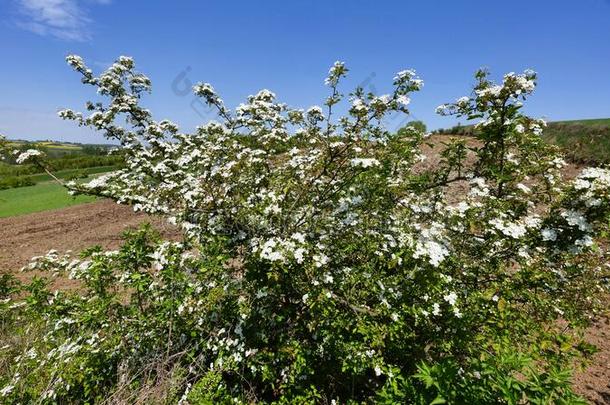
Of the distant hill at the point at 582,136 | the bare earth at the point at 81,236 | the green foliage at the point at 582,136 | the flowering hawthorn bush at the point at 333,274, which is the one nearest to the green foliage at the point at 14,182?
the bare earth at the point at 81,236

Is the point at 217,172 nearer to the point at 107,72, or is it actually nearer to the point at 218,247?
the point at 218,247

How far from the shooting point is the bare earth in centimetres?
739

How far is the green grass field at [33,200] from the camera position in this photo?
98.4 ft

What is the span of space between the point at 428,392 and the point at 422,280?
1329 mm

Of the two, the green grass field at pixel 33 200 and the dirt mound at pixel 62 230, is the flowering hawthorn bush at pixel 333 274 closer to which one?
the dirt mound at pixel 62 230

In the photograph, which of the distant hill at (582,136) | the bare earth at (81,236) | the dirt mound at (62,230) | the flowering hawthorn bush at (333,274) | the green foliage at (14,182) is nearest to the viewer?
the flowering hawthorn bush at (333,274)

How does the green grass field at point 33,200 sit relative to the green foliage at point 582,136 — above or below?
below

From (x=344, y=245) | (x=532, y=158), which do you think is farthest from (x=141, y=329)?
(x=532, y=158)

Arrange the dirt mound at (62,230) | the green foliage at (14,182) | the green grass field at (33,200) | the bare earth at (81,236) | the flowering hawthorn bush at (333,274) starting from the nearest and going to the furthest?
the flowering hawthorn bush at (333,274)
the bare earth at (81,236)
the dirt mound at (62,230)
the green grass field at (33,200)
the green foliage at (14,182)

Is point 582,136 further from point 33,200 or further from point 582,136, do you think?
point 33,200

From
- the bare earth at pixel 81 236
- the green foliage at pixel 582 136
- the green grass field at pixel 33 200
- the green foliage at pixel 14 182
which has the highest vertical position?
the green foliage at pixel 582 136

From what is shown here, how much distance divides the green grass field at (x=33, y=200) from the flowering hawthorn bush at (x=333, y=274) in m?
23.7

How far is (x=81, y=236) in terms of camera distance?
20.2 m

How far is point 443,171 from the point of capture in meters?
6.12
